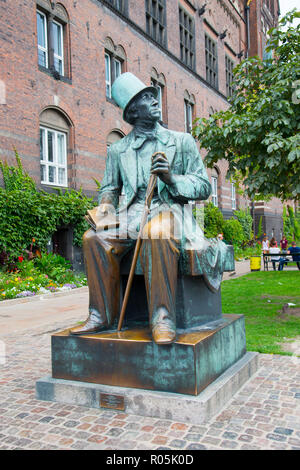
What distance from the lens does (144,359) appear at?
124 inches

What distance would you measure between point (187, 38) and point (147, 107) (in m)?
24.5

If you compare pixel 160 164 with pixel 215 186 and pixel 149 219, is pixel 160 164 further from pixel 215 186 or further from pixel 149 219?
pixel 215 186

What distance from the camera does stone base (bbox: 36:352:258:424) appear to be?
292 cm

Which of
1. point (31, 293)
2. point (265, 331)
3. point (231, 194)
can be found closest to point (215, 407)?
point (265, 331)

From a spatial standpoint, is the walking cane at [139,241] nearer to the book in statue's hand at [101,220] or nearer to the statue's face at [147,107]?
the book in statue's hand at [101,220]

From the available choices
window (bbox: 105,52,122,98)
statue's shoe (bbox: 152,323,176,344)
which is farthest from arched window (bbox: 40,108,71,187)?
statue's shoe (bbox: 152,323,176,344)

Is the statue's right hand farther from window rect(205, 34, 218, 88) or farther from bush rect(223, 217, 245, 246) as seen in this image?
window rect(205, 34, 218, 88)

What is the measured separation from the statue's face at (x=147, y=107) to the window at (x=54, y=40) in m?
11.7

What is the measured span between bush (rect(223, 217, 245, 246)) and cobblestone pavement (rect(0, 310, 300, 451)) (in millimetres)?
24351

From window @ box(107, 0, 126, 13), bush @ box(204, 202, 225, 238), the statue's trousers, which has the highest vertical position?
window @ box(107, 0, 126, 13)

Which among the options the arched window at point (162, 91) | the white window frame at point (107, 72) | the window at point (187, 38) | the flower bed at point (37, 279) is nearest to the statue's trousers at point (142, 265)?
the flower bed at point (37, 279)

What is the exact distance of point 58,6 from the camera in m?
14.9

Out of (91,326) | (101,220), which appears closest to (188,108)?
(101,220)

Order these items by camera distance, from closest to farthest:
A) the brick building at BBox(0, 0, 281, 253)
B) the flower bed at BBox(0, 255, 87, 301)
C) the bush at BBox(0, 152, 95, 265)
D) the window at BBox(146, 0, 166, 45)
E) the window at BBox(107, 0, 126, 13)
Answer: the flower bed at BBox(0, 255, 87, 301)
the bush at BBox(0, 152, 95, 265)
the brick building at BBox(0, 0, 281, 253)
the window at BBox(107, 0, 126, 13)
the window at BBox(146, 0, 166, 45)
